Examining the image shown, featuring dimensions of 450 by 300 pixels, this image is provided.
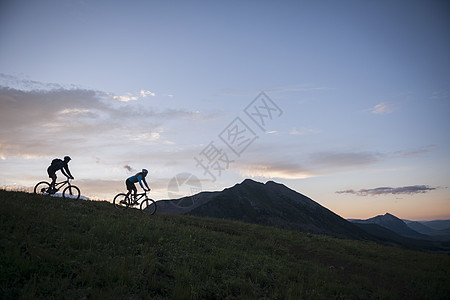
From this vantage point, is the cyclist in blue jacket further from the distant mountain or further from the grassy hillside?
the distant mountain

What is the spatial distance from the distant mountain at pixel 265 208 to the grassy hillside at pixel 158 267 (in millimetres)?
99171

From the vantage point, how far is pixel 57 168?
16.7 m

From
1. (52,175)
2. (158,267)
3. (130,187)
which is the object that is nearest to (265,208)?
(130,187)

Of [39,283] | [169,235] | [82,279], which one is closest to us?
[39,283]

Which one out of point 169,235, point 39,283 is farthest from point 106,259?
point 169,235

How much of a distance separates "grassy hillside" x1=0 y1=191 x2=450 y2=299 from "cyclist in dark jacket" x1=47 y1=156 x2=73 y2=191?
1520 millimetres

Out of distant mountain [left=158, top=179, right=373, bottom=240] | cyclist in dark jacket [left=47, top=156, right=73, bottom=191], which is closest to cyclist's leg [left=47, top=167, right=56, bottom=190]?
cyclist in dark jacket [left=47, top=156, right=73, bottom=191]

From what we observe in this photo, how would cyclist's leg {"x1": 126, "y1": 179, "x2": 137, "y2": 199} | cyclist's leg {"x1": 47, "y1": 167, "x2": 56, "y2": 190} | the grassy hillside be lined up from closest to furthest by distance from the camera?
the grassy hillside, cyclist's leg {"x1": 47, "y1": 167, "x2": 56, "y2": 190}, cyclist's leg {"x1": 126, "y1": 179, "x2": 137, "y2": 199}

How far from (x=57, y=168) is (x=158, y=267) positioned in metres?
11.6

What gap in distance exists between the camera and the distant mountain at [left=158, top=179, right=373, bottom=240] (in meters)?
128

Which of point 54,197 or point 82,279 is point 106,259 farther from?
point 54,197

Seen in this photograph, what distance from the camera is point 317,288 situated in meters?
10.6

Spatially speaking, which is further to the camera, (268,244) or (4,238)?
(268,244)

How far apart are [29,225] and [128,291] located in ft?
20.1
